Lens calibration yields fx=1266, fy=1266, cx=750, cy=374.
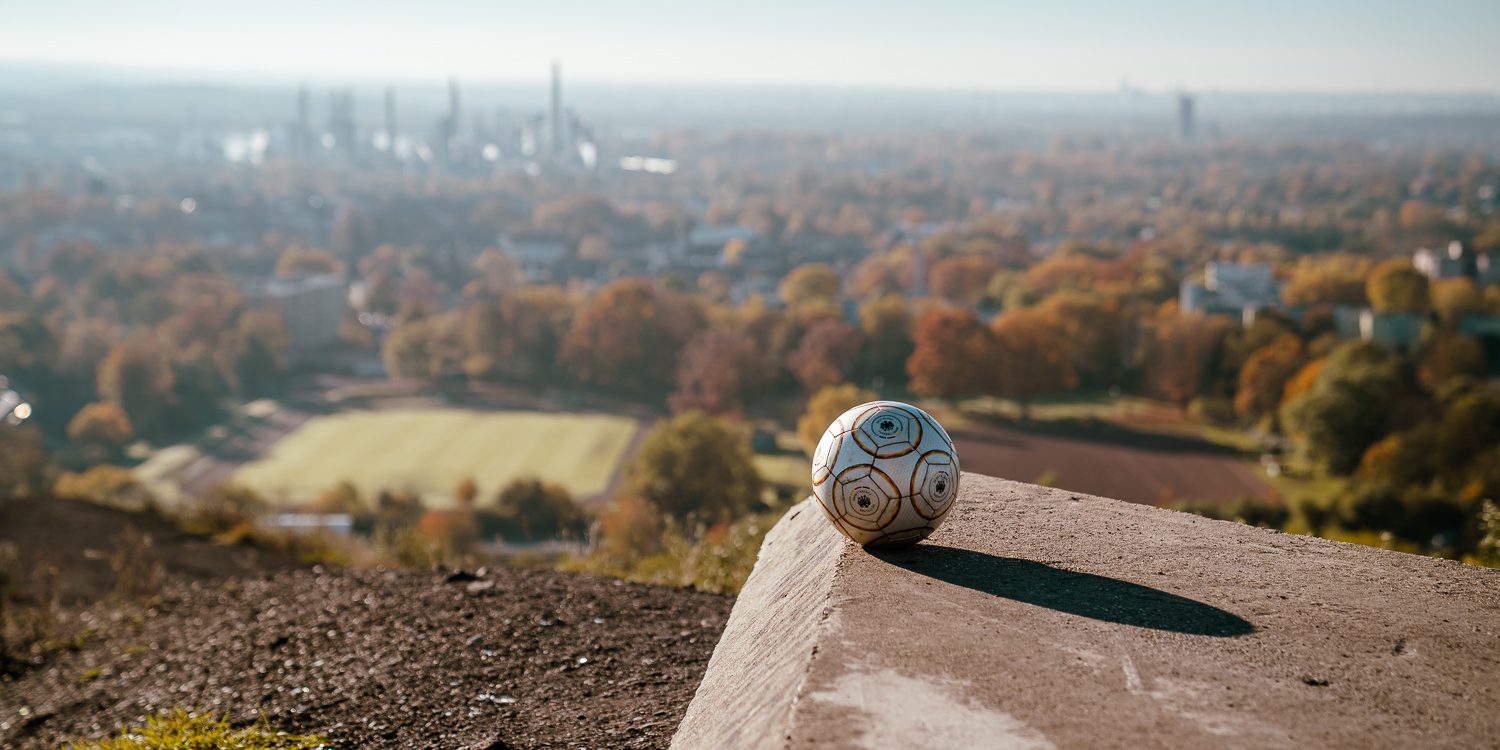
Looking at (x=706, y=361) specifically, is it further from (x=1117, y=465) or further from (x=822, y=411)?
(x=1117, y=465)

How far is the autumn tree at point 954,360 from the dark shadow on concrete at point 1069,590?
31637 millimetres

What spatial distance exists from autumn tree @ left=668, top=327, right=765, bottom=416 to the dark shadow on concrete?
31825mm

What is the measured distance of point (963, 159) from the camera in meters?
170

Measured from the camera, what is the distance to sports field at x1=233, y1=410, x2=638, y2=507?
114ft

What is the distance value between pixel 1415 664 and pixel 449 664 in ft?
→ 15.2

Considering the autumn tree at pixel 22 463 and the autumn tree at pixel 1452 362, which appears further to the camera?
the autumn tree at pixel 1452 362

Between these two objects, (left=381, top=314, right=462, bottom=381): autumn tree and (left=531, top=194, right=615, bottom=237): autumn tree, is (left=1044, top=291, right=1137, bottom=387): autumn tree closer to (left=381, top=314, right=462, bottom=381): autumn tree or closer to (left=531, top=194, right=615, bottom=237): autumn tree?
(left=381, top=314, right=462, bottom=381): autumn tree

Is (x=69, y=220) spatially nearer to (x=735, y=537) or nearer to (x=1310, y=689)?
(x=735, y=537)

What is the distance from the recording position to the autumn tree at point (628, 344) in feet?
153

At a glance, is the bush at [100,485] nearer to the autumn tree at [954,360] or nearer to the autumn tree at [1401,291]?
the autumn tree at [954,360]

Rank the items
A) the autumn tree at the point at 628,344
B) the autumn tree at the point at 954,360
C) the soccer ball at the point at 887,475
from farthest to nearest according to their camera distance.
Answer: the autumn tree at the point at 628,344 → the autumn tree at the point at 954,360 → the soccer ball at the point at 887,475

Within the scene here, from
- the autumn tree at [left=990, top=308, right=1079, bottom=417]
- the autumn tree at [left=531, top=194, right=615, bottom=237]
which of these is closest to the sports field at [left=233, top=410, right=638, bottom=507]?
the autumn tree at [left=990, top=308, right=1079, bottom=417]

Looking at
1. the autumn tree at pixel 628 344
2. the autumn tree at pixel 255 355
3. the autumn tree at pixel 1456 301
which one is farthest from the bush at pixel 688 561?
the autumn tree at pixel 255 355

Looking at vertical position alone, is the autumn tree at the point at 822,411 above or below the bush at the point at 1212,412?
above
